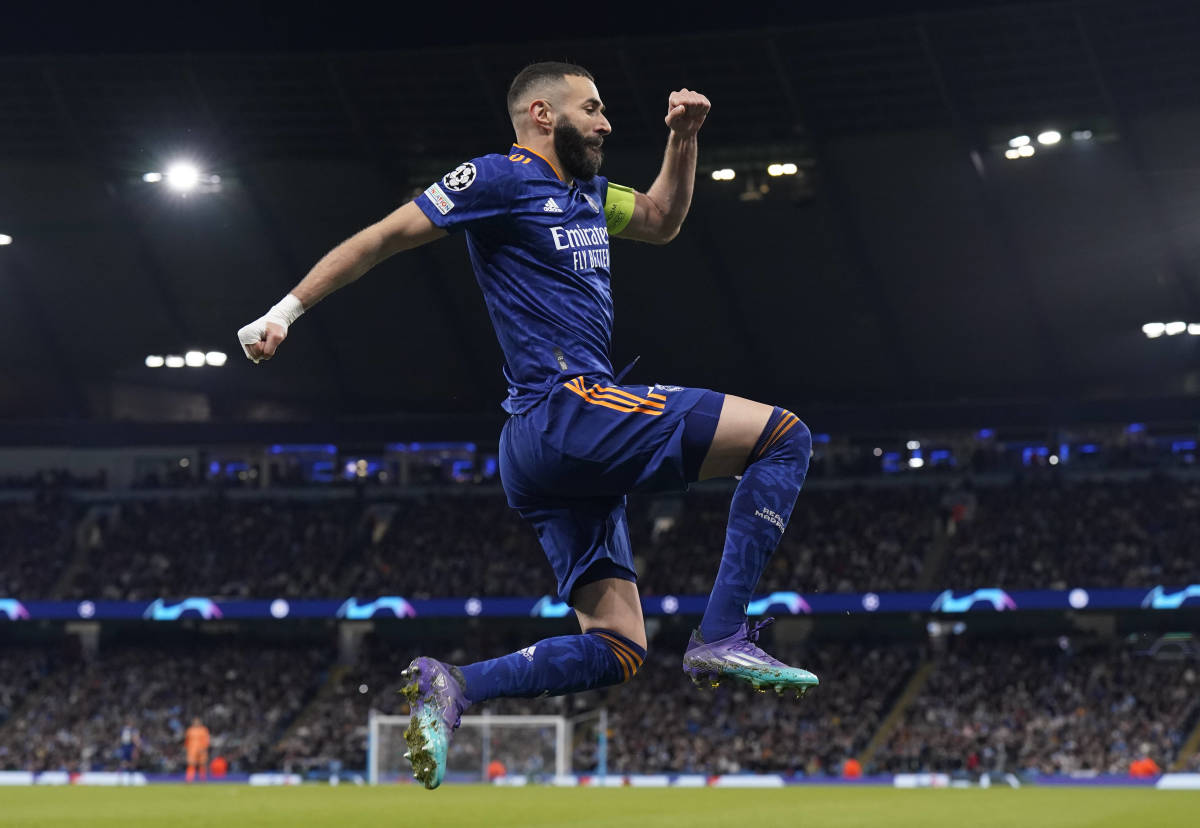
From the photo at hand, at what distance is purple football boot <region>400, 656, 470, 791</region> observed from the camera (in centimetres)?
552

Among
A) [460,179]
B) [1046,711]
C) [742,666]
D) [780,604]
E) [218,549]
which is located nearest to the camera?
[742,666]

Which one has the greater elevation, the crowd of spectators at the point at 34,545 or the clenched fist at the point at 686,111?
the crowd of spectators at the point at 34,545

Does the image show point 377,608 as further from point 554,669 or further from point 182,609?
point 554,669

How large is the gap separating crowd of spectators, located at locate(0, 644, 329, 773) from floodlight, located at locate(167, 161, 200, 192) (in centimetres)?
1515

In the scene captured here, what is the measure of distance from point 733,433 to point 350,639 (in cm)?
4111

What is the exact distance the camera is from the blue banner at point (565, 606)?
3631cm

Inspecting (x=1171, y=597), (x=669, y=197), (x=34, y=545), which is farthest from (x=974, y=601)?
(x=669, y=197)

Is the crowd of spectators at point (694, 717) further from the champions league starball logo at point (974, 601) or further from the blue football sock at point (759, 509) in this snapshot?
the blue football sock at point (759, 509)

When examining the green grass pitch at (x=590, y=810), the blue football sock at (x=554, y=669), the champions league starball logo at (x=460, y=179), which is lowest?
the green grass pitch at (x=590, y=810)

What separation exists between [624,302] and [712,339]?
9.51 ft

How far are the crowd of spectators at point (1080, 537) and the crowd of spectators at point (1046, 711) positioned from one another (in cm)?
237

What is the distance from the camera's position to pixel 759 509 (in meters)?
5.71

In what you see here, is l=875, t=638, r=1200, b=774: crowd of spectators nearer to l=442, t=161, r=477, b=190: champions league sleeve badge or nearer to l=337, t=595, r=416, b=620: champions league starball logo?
l=337, t=595, r=416, b=620: champions league starball logo

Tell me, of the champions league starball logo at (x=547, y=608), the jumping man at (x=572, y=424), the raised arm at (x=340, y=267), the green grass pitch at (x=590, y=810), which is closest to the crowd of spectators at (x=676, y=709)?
the champions league starball logo at (x=547, y=608)
